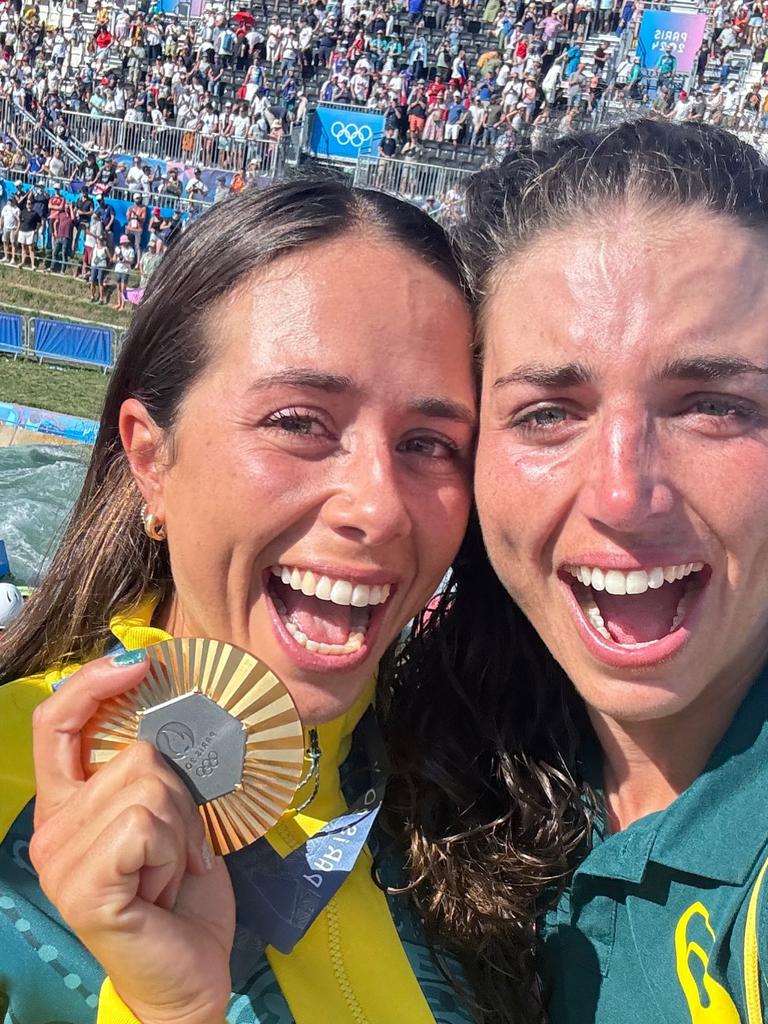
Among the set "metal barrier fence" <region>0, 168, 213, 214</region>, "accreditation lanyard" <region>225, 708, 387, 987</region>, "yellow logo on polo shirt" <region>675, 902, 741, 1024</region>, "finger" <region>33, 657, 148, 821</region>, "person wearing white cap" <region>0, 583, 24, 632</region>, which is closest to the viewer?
"finger" <region>33, 657, 148, 821</region>

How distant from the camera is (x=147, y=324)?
2373 millimetres

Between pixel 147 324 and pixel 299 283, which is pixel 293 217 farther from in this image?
pixel 147 324

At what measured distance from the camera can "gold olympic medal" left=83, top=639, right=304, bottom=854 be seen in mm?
1644

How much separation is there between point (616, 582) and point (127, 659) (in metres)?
0.92

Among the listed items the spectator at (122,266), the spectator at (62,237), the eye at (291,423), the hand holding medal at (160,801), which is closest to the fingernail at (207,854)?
the hand holding medal at (160,801)

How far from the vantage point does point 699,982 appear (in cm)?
186

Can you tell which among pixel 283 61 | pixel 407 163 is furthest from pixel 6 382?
pixel 283 61

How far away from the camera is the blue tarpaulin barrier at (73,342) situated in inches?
595

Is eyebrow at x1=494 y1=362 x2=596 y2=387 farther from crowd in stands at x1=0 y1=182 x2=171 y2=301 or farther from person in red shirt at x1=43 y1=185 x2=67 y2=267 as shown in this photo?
person in red shirt at x1=43 y1=185 x2=67 y2=267

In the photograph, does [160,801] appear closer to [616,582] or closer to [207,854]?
[207,854]

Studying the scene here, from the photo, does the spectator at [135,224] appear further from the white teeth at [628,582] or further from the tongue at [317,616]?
the white teeth at [628,582]

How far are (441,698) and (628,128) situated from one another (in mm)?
1451

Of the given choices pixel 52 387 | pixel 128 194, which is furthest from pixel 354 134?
pixel 52 387

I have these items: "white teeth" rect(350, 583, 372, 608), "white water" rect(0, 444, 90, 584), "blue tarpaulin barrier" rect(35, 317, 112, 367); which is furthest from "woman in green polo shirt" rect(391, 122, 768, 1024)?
"blue tarpaulin barrier" rect(35, 317, 112, 367)
